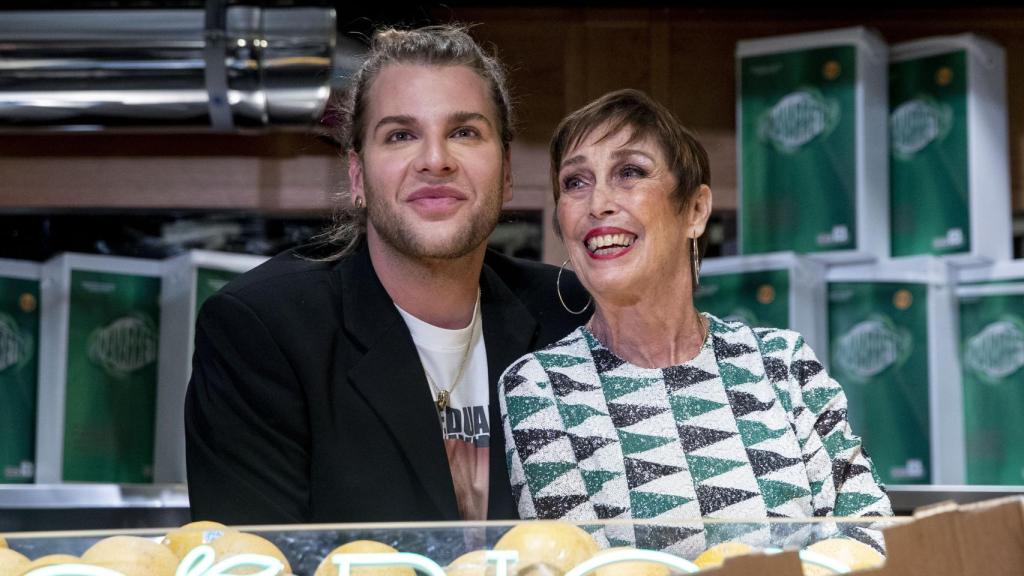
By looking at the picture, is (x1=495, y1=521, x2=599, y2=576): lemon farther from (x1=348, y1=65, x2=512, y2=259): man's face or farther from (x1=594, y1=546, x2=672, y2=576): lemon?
(x1=348, y1=65, x2=512, y2=259): man's face

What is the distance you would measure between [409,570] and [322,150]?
6.27ft

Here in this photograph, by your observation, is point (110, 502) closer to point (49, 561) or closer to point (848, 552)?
point (49, 561)

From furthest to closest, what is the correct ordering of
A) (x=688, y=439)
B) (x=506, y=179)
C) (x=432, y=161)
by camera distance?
1. (x=506, y=179)
2. (x=432, y=161)
3. (x=688, y=439)

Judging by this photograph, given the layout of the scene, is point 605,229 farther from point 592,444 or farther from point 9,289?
point 9,289

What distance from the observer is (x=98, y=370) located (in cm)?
217

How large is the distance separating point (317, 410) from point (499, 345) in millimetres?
270

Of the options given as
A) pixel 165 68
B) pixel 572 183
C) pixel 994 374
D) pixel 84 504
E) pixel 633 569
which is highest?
pixel 165 68

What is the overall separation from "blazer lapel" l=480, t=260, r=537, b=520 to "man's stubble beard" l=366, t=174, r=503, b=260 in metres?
0.12

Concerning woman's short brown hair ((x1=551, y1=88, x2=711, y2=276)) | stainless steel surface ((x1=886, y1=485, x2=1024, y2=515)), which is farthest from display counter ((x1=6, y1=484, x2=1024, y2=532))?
woman's short brown hair ((x1=551, y1=88, x2=711, y2=276))

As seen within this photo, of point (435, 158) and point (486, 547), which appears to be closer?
point (486, 547)

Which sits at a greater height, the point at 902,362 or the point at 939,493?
the point at 902,362

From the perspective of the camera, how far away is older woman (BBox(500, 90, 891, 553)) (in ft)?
4.09

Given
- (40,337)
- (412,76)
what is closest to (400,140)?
(412,76)

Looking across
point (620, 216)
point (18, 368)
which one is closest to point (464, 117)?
point (620, 216)
